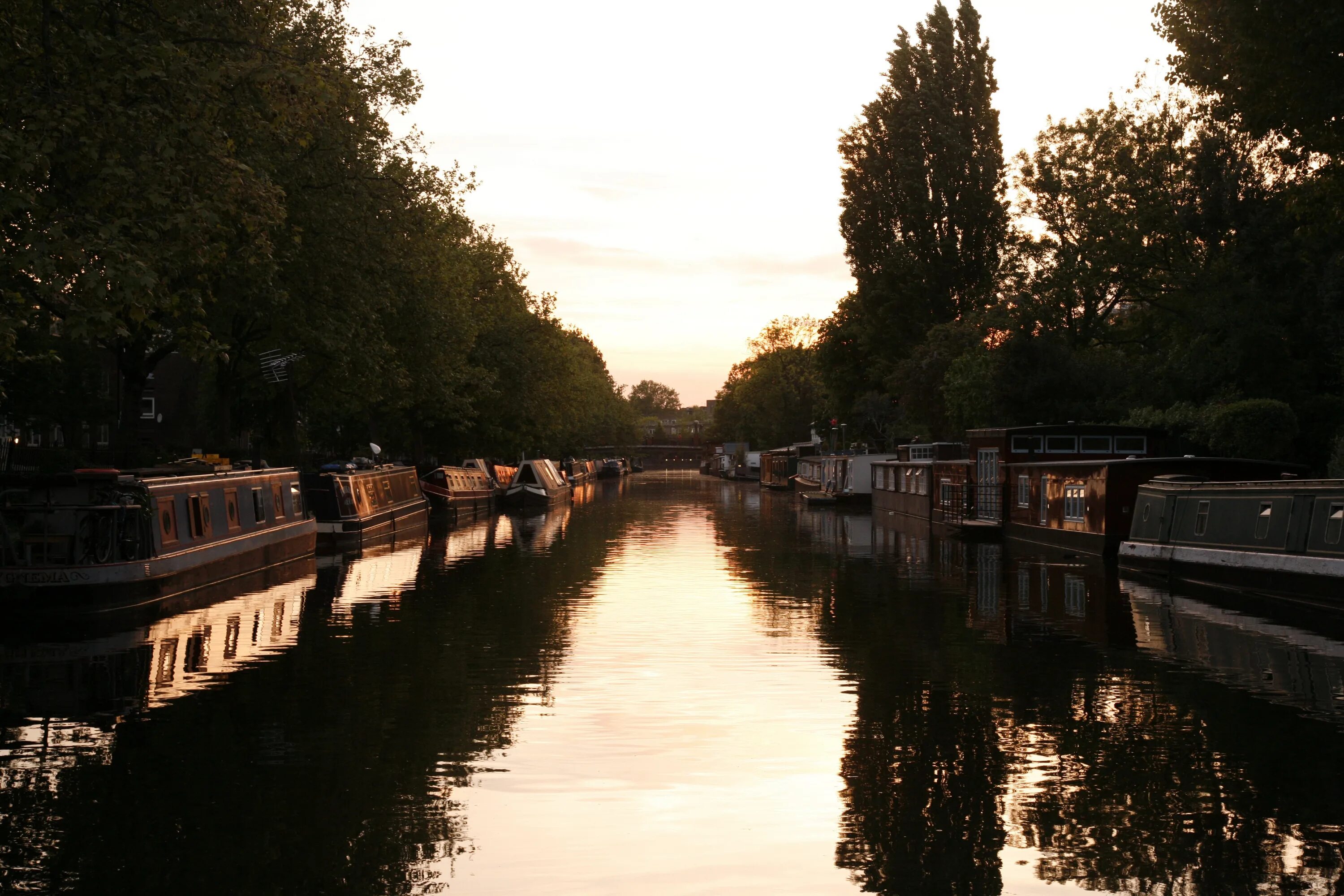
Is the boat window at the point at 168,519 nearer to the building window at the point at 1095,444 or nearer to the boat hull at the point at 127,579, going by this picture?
the boat hull at the point at 127,579

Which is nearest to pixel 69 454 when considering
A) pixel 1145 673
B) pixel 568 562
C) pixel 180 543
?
pixel 568 562

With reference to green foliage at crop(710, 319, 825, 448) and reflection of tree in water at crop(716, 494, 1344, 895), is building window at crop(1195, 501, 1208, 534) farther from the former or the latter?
green foliage at crop(710, 319, 825, 448)

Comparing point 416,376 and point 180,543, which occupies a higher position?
point 416,376

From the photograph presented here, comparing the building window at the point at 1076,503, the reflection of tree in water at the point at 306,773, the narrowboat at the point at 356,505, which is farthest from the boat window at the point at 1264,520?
the narrowboat at the point at 356,505

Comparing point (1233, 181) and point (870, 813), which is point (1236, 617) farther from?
point (1233, 181)

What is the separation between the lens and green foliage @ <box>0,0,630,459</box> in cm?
1805

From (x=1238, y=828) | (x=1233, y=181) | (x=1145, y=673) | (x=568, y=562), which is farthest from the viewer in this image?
(x=1233, y=181)

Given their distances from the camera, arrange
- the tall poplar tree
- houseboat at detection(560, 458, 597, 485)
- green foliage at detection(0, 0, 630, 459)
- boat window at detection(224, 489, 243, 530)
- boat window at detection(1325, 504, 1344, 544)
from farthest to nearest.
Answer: houseboat at detection(560, 458, 597, 485) < the tall poplar tree < boat window at detection(224, 489, 243, 530) < boat window at detection(1325, 504, 1344, 544) < green foliage at detection(0, 0, 630, 459)

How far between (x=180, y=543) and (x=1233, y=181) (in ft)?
120

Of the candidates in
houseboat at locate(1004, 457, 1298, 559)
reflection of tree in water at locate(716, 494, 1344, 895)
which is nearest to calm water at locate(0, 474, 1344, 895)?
reflection of tree in water at locate(716, 494, 1344, 895)

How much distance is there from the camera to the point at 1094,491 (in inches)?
1351

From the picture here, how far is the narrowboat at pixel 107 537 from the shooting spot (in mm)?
20672

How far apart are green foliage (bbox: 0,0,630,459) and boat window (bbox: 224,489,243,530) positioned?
9.09ft

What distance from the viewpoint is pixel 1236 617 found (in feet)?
72.1
